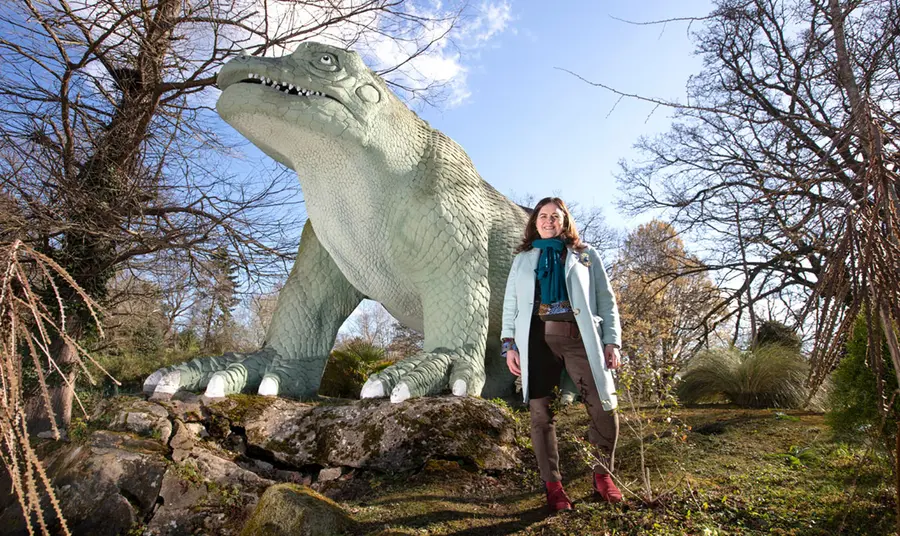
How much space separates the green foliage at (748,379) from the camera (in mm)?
5078

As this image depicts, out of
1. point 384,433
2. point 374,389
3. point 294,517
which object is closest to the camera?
point 294,517

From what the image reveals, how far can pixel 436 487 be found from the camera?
275 cm

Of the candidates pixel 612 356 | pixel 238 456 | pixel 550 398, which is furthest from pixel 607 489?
pixel 238 456

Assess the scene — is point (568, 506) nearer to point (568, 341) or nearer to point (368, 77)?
point (568, 341)

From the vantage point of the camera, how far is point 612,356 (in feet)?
8.18

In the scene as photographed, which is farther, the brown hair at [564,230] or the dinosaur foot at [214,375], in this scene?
the dinosaur foot at [214,375]

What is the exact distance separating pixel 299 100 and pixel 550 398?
2.37m

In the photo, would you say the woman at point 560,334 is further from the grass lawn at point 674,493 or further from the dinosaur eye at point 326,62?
the dinosaur eye at point 326,62

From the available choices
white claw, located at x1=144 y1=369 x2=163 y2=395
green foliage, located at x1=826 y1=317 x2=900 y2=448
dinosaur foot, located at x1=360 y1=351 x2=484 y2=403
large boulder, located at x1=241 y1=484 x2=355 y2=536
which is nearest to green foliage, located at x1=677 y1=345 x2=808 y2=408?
green foliage, located at x1=826 y1=317 x2=900 y2=448

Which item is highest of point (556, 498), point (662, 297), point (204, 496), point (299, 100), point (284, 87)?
point (662, 297)

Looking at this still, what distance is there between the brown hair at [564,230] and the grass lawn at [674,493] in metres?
0.91

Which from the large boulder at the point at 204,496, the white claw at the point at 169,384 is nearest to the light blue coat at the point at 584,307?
the large boulder at the point at 204,496

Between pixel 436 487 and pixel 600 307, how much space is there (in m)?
1.23

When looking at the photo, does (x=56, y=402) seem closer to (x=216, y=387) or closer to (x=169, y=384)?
(x=169, y=384)
